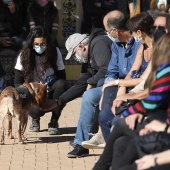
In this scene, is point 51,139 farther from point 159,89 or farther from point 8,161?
point 159,89

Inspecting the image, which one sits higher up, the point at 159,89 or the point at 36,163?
the point at 159,89

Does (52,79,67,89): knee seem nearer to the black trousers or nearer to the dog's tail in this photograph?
the dog's tail

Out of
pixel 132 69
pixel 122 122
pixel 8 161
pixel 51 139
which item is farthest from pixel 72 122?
pixel 122 122

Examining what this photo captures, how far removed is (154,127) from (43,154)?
9.05 ft

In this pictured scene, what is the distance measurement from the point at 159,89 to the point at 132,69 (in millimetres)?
1747

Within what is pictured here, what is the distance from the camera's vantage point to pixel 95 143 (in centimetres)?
744

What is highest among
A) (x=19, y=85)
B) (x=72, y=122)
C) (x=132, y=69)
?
(x=132, y=69)

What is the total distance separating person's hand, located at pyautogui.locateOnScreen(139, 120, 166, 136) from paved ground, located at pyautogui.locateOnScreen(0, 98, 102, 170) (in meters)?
2.03

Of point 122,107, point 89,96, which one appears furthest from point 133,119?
point 89,96

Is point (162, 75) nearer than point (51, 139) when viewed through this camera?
Yes

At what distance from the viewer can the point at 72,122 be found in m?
9.67

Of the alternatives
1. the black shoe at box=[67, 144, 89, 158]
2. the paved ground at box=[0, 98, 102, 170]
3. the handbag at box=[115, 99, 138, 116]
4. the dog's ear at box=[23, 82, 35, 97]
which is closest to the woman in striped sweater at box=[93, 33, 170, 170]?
the handbag at box=[115, 99, 138, 116]

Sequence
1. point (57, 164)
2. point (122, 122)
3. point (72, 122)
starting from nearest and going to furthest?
point (122, 122), point (57, 164), point (72, 122)

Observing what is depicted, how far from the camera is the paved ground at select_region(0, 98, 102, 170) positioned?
7.54m
